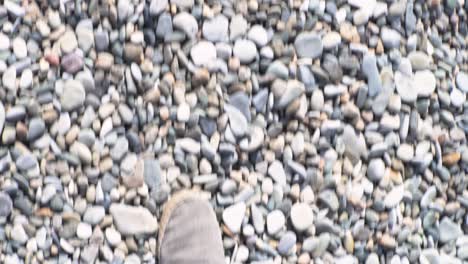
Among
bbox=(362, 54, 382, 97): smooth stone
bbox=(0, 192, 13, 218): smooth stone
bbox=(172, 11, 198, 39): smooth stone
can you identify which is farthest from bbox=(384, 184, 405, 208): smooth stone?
bbox=(0, 192, 13, 218): smooth stone

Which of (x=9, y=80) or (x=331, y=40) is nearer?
(x=9, y=80)

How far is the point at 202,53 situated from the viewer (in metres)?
1.74

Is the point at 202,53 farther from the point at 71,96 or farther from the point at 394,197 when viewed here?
the point at 394,197

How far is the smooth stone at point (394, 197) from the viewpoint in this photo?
1801mm

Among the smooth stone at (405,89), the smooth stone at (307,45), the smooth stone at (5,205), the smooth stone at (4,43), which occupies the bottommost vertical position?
the smooth stone at (5,205)

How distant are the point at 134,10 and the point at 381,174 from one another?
0.63 metres

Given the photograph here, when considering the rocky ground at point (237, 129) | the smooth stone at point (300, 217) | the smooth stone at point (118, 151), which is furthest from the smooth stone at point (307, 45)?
the smooth stone at point (118, 151)

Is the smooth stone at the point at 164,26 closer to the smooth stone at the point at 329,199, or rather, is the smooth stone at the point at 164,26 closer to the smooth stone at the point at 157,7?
the smooth stone at the point at 157,7

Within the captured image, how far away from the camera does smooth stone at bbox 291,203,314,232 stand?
1739mm

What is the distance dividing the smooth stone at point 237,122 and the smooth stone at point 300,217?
0.19 metres

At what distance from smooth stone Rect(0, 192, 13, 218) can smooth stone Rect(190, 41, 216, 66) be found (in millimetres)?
468

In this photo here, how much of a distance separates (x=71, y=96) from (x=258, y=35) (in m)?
0.41

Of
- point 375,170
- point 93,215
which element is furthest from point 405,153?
point 93,215

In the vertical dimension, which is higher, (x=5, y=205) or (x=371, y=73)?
(x=371, y=73)
